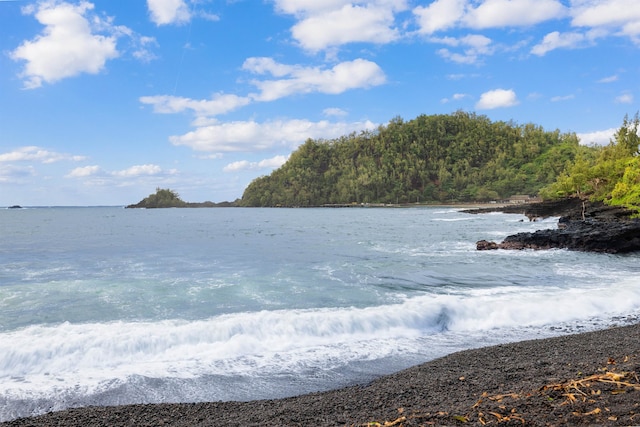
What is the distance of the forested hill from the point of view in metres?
152

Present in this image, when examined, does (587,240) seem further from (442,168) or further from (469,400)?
(442,168)

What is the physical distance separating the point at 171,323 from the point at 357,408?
622 centimetres

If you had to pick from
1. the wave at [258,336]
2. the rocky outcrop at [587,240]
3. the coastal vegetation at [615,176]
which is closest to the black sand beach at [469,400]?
the wave at [258,336]

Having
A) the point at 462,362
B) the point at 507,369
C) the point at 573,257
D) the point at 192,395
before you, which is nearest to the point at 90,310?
the point at 192,395

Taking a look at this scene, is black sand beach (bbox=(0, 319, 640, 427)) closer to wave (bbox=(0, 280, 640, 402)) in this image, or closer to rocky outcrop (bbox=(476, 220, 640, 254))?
wave (bbox=(0, 280, 640, 402))


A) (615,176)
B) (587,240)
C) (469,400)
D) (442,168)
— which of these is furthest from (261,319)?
(442,168)

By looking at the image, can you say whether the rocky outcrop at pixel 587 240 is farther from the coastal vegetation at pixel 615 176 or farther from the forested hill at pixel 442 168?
the forested hill at pixel 442 168

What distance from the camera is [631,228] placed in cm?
2267

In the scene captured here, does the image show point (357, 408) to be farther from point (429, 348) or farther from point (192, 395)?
point (429, 348)

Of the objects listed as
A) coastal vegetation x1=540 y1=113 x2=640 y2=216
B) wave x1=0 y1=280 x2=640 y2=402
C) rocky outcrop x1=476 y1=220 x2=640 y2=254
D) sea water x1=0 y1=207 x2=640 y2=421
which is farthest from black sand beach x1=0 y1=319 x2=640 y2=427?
coastal vegetation x1=540 y1=113 x2=640 y2=216

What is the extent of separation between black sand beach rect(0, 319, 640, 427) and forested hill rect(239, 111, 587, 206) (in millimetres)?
148701

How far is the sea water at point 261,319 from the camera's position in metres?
6.61

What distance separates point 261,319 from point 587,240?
20058 mm

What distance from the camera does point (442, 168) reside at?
171875mm
